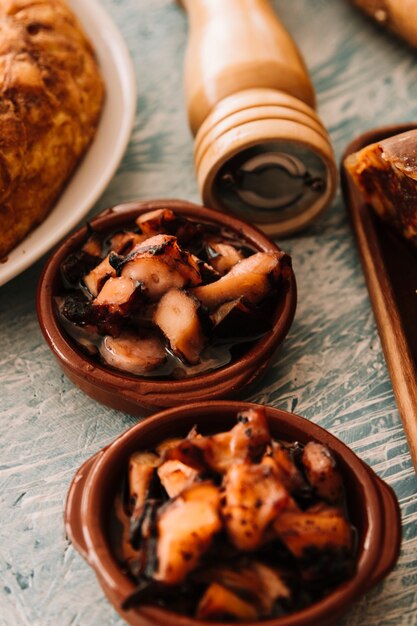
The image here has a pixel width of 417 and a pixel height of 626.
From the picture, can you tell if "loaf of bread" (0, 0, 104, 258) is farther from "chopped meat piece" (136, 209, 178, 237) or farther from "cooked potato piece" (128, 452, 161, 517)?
"cooked potato piece" (128, 452, 161, 517)

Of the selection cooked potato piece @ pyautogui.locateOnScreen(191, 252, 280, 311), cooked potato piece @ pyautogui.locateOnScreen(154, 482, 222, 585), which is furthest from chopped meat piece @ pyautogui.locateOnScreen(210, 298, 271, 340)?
cooked potato piece @ pyautogui.locateOnScreen(154, 482, 222, 585)

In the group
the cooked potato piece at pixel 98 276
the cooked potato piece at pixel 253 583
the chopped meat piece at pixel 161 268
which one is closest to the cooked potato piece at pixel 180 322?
the chopped meat piece at pixel 161 268

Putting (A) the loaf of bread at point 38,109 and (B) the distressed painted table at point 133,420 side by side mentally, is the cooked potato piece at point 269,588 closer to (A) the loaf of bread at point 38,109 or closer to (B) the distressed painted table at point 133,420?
(B) the distressed painted table at point 133,420

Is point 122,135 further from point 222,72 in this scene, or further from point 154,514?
point 154,514

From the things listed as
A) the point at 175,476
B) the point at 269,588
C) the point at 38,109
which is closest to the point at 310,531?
the point at 269,588

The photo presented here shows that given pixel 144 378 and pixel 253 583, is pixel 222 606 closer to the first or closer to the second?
pixel 253 583

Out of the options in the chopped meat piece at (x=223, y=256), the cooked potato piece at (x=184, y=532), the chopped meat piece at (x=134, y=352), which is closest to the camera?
the cooked potato piece at (x=184, y=532)

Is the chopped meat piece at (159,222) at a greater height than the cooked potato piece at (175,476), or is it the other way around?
the chopped meat piece at (159,222)
